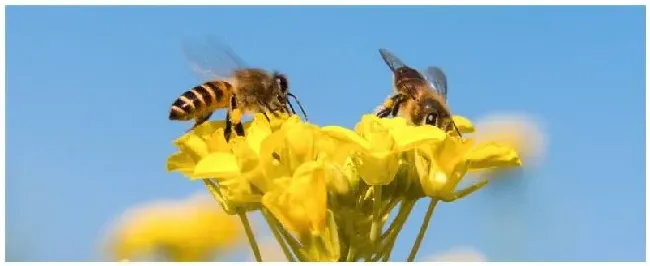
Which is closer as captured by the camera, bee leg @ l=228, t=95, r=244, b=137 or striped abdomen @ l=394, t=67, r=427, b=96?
bee leg @ l=228, t=95, r=244, b=137

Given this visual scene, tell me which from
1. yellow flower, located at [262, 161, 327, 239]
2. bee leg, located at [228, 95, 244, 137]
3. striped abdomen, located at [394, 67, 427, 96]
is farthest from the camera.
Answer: striped abdomen, located at [394, 67, 427, 96]

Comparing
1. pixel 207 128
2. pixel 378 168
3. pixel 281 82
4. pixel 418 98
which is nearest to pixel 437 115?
pixel 418 98

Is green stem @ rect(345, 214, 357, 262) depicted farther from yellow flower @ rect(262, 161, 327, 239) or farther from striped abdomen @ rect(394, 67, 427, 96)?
striped abdomen @ rect(394, 67, 427, 96)

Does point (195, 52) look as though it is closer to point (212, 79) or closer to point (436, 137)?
point (212, 79)

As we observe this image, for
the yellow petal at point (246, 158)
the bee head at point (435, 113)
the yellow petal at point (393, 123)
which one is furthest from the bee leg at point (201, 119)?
Result: the yellow petal at point (246, 158)

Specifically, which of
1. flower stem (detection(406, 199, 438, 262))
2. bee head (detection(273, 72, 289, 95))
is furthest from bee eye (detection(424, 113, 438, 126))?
flower stem (detection(406, 199, 438, 262))

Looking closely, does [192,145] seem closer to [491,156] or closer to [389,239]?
[389,239]

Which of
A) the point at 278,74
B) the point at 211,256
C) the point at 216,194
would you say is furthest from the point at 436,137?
the point at 211,256
